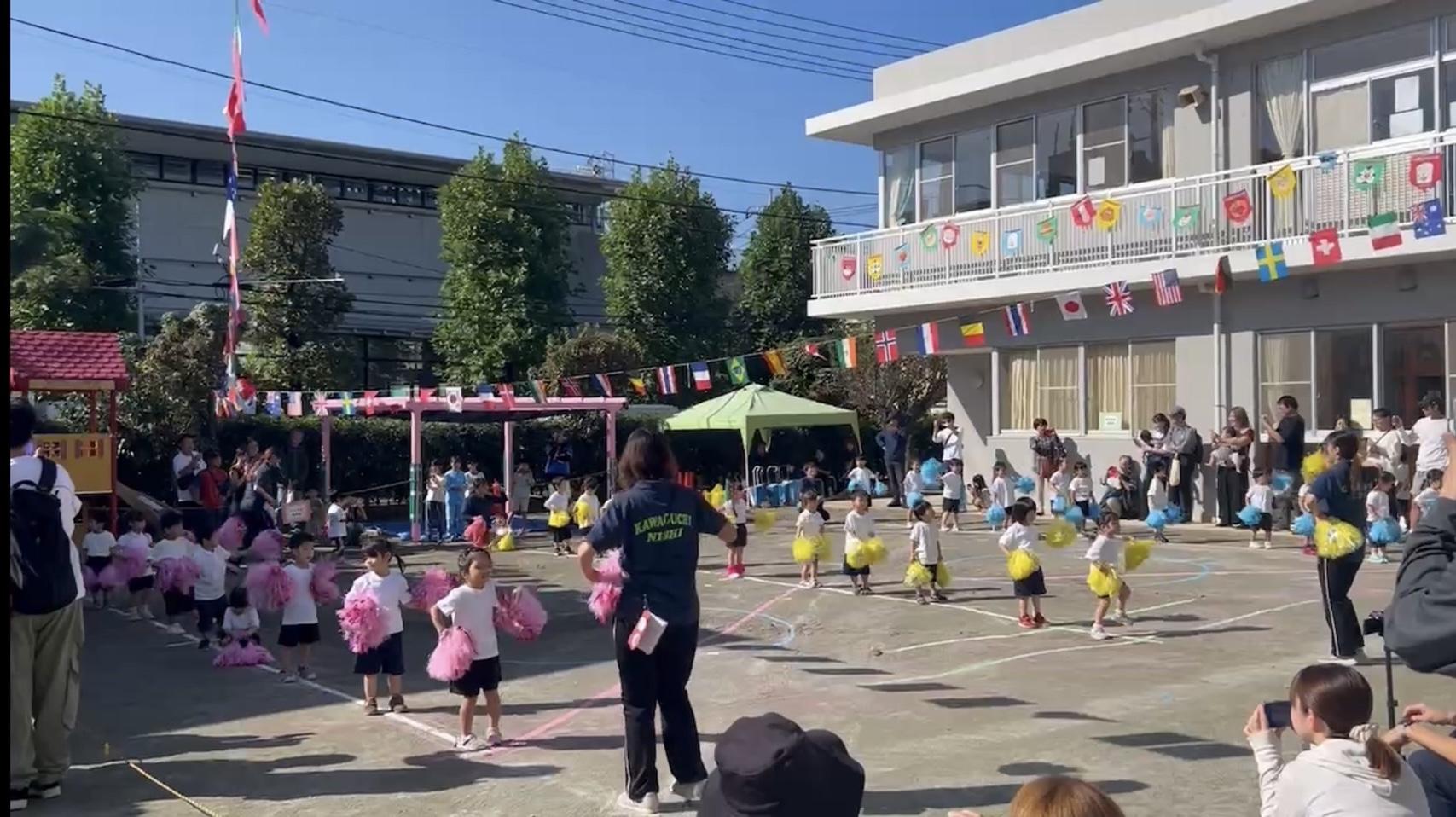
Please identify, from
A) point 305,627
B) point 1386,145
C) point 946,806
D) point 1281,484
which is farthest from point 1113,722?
point 1386,145

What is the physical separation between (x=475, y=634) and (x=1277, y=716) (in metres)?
5.25

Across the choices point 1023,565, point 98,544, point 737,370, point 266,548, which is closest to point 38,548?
point 266,548

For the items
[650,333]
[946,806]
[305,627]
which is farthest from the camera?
[650,333]

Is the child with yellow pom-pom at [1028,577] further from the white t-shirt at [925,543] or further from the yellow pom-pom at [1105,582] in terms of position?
the white t-shirt at [925,543]

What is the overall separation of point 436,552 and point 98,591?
21.5ft

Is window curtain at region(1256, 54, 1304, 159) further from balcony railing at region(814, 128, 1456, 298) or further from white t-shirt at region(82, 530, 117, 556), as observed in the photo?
white t-shirt at region(82, 530, 117, 556)

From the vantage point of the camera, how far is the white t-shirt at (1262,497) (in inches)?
672

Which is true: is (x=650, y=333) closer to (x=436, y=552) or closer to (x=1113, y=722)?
(x=436, y=552)

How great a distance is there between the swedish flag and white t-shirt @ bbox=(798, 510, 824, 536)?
→ 714cm

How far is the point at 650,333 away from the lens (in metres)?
36.4

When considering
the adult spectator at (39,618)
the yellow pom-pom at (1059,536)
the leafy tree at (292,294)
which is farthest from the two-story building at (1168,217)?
the adult spectator at (39,618)

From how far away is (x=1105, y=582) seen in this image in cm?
1151

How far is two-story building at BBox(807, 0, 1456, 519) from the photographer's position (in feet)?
58.2

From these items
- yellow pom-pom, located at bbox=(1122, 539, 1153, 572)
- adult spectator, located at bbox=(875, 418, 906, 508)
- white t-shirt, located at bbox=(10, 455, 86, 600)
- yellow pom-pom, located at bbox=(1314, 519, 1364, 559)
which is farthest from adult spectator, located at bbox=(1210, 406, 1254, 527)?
white t-shirt, located at bbox=(10, 455, 86, 600)
